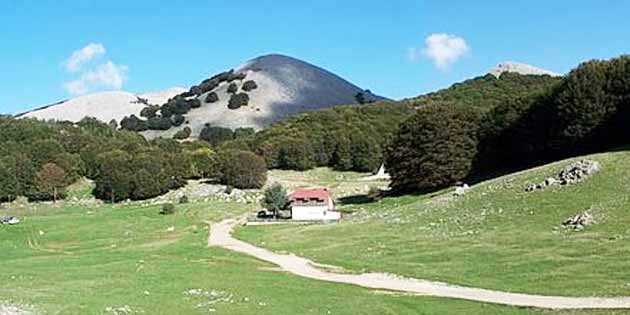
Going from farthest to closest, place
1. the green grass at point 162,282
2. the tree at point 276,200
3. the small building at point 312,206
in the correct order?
the tree at point 276,200 < the small building at point 312,206 < the green grass at point 162,282

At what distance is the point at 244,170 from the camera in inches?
5492

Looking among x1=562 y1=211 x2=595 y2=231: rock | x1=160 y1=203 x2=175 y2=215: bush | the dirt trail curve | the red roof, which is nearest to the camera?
the dirt trail curve

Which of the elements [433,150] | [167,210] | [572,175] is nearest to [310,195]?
[433,150]

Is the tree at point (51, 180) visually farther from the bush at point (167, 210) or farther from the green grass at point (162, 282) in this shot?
the green grass at point (162, 282)

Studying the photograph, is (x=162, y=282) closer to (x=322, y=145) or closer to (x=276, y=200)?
(x=276, y=200)

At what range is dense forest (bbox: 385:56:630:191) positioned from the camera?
87.2 metres

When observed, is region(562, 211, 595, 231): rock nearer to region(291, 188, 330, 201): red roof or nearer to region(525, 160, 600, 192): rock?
region(525, 160, 600, 192): rock

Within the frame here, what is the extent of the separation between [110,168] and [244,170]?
25825 millimetres

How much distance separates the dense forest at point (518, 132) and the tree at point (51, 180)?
6695 cm

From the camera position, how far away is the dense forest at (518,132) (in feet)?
286

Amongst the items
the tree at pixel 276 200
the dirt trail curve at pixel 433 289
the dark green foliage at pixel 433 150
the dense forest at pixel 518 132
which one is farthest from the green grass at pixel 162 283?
the dense forest at pixel 518 132

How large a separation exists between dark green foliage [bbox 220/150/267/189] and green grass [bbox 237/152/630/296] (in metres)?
54.6

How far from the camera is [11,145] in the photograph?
16375cm

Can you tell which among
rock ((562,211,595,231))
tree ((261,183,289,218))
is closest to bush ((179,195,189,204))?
tree ((261,183,289,218))
